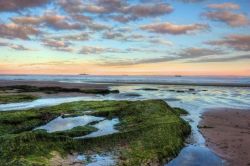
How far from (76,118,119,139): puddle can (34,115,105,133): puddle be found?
92cm

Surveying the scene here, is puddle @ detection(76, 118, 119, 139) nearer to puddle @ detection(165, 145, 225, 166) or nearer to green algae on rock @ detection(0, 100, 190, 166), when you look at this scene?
green algae on rock @ detection(0, 100, 190, 166)

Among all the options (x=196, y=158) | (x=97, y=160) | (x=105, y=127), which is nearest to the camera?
(x=97, y=160)

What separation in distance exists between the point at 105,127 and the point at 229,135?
678 centimetres

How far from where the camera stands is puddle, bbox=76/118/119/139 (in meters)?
15.7

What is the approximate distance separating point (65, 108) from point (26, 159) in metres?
14.5

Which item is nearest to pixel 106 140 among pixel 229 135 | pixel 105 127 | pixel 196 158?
pixel 196 158

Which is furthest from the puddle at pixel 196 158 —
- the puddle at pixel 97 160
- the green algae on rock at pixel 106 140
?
the puddle at pixel 97 160

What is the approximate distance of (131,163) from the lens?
10.6 metres

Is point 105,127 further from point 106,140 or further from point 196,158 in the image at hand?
point 196,158

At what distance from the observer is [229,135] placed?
1764 centimetres

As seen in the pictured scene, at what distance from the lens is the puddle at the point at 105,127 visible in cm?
1568

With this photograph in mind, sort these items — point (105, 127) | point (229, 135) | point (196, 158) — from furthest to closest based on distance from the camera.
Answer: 1. point (229, 135)
2. point (105, 127)
3. point (196, 158)

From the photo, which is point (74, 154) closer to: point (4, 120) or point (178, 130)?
point (178, 130)

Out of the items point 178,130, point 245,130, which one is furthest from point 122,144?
point 245,130
